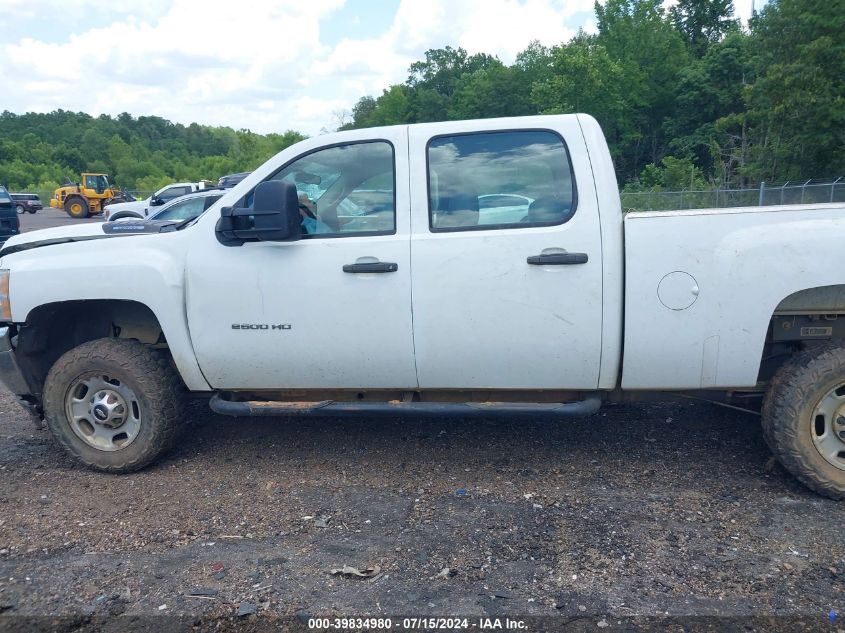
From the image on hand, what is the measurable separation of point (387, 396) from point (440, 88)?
79279mm

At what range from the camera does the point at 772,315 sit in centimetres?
407

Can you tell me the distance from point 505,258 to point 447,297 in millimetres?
389

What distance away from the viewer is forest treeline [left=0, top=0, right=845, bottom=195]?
99.7ft

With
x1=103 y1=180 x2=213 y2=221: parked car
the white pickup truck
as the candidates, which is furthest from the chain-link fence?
x1=103 y1=180 x2=213 y2=221: parked car

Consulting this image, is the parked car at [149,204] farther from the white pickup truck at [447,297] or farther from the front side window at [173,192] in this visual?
the white pickup truck at [447,297]

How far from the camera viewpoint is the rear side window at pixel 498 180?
13.7 ft

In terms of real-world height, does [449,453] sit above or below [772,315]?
below

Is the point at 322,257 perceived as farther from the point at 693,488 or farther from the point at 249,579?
the point at 693,488

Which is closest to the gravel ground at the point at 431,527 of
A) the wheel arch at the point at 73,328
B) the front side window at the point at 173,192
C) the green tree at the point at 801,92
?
the wheel arch at the point at 73,328

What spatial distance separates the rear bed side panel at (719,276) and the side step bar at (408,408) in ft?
1.61

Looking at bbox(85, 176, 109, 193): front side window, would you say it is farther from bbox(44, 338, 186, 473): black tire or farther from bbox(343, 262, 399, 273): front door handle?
bbox(343, 262, 399, 273): front door handle

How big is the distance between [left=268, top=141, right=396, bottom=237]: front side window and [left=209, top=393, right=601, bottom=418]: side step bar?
1024mm

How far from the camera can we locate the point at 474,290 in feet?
13.5

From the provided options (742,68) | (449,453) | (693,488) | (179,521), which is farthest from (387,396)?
(742,68)
